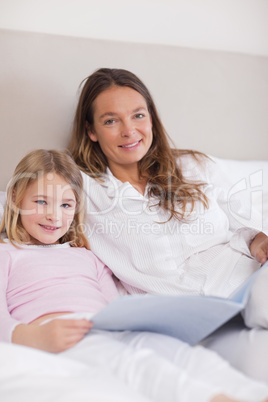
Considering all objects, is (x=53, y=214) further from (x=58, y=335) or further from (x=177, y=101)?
(x=177, y=101)

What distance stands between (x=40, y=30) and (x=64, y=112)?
0.30 meters

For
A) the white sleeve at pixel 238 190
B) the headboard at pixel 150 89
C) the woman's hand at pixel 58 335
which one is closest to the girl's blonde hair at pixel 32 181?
the headboard at pixel 150 89

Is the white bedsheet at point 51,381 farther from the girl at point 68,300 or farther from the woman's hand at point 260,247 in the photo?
the woman's hand at point 260,247

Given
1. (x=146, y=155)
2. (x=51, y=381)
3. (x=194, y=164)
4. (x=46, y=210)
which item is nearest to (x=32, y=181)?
(x=46, y=210)

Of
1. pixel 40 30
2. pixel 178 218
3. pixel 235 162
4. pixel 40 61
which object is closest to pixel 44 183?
pixel 178 218

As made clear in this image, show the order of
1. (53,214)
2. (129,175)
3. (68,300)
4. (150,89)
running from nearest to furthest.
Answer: (68,300) → (53,214) → (129,175) → (150,89)

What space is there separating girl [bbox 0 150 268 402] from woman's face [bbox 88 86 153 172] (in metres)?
0.18

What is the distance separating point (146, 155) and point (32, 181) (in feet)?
1.47

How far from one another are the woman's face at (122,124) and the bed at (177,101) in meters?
0.18

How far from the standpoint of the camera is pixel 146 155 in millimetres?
1650

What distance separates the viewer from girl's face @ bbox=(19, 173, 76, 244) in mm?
1316

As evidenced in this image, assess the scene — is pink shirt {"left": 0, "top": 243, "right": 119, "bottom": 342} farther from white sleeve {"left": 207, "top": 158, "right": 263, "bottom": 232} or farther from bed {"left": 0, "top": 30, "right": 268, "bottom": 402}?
white sleeve {"left": 207, "top": 158, "right": 263, "bottom": 232}

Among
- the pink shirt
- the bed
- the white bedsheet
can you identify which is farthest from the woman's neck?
the white bedsheet

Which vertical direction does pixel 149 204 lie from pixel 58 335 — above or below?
above
